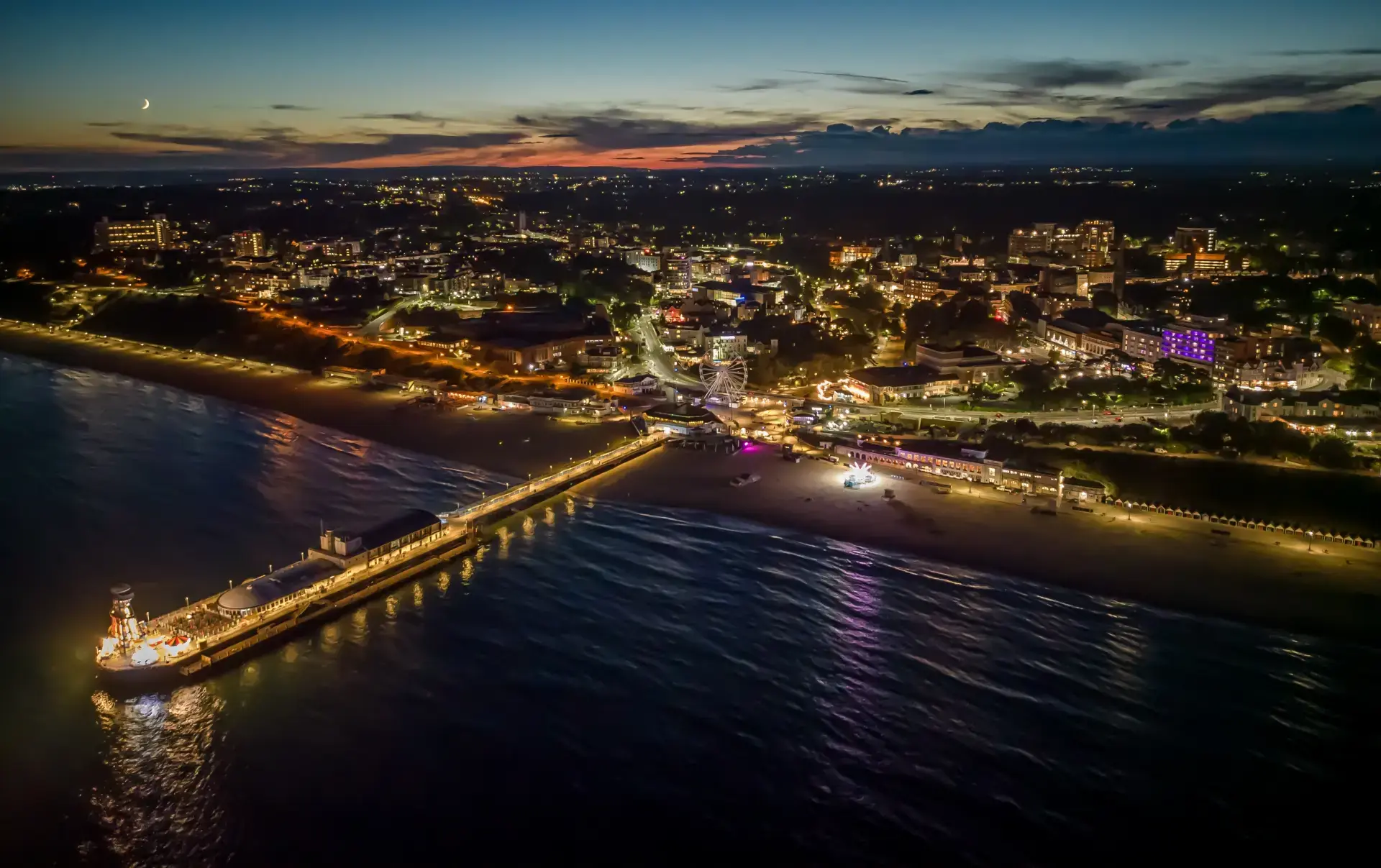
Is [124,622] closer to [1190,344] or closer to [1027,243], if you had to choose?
[1190,344]

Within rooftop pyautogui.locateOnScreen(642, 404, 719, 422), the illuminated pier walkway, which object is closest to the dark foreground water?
the illuminated pier walkway

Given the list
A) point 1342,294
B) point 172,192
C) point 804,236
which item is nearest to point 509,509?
point 1342,294

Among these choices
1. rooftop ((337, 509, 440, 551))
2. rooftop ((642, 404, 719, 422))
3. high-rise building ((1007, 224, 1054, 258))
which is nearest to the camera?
rooftop ((337, 509, 440, 551))

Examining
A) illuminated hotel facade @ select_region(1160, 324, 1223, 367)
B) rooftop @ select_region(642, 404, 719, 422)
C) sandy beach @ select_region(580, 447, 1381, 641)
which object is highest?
illuminated hotel facade @ select_region(1160, 324, 1223, 367)

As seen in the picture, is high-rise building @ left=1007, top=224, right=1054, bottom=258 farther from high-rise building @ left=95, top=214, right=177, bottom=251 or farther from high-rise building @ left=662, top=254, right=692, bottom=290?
high-rise building @ left=95, top=214, right=177, bottom=251

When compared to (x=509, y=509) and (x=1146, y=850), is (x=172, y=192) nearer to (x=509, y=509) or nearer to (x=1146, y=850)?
(x=509, y=509)

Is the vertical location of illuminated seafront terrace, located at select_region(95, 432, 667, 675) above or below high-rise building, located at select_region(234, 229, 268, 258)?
below

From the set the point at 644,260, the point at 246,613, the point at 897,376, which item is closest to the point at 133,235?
the point at 644,260
